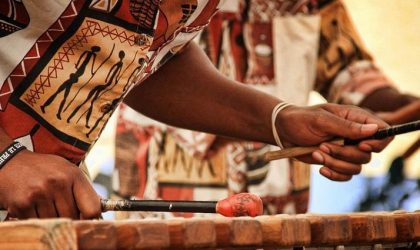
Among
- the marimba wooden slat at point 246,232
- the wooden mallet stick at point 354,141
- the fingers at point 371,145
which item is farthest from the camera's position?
the fingers at point 371,145

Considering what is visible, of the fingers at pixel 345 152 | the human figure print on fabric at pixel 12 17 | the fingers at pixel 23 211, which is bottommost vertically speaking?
the fingers at pixel 23 211

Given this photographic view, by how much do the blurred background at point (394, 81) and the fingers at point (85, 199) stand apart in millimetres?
2673

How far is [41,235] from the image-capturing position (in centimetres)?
129

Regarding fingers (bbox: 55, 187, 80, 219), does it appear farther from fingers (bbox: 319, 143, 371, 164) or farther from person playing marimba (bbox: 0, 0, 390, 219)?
fingers (bbox: 319, 143, 371, 164)

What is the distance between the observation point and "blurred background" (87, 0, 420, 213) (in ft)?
15.0

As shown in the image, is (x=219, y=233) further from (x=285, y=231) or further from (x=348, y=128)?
(x=348, y=128)

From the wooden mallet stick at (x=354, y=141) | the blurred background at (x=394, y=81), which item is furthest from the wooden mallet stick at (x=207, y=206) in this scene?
the blurred background at (x=394, y=81)

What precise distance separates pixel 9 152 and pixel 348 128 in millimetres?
826

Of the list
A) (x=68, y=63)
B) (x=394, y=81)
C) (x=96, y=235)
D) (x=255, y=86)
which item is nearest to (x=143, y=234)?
(x=96, y=235)

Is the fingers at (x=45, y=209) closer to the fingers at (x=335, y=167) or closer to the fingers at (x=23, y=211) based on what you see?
the fingers at (x=23, y=211)

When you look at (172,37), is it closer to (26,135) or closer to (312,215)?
(26,135)

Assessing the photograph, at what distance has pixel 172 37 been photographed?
7.09 ft

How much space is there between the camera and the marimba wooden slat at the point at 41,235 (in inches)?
50.3

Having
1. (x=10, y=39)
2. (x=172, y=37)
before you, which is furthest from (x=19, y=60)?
(x=172, y=37)
